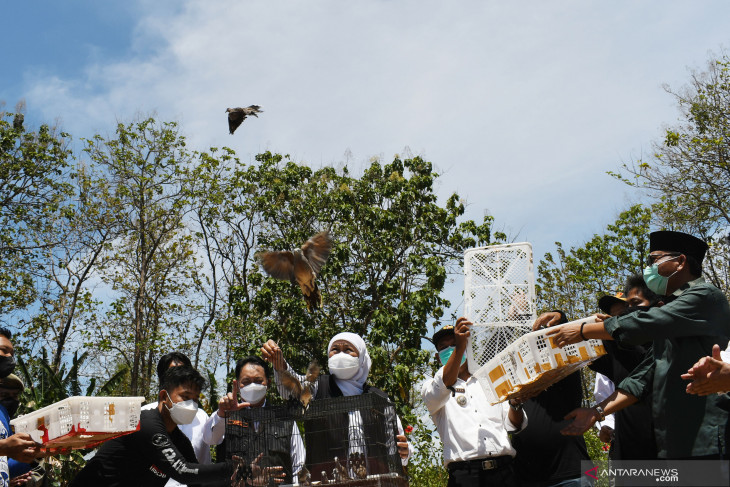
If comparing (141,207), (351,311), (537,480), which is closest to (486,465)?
(537,480)

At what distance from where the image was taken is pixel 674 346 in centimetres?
328

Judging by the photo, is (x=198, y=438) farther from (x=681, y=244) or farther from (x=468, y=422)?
(x=681, y=244)

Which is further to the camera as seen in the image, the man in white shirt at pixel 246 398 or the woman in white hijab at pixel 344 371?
the woman in white hijab at pixel 344 371

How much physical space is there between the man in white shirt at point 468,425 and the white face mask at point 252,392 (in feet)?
3.72

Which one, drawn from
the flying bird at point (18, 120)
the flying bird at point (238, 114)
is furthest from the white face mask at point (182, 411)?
the flying bird at point (18, 120)

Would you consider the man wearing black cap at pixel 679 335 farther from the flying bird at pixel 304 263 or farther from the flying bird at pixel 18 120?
the flying bird at pixel 18 120

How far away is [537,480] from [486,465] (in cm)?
34

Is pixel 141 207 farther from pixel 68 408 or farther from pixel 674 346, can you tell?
pixel 674 346

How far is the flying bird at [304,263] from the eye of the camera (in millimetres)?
5777

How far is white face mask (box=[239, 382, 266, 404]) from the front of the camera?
4.70 meters

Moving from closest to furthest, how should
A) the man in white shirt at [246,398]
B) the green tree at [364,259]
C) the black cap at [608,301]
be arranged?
the man in white shirt at [246,398]
the black cap at [608,301]
the green tree at [364,259]

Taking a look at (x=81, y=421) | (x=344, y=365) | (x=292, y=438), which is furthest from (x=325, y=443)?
(x=81, y=421)

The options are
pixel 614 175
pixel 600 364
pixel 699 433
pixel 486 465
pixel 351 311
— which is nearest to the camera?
pixel 699 433

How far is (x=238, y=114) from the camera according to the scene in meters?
6.75
